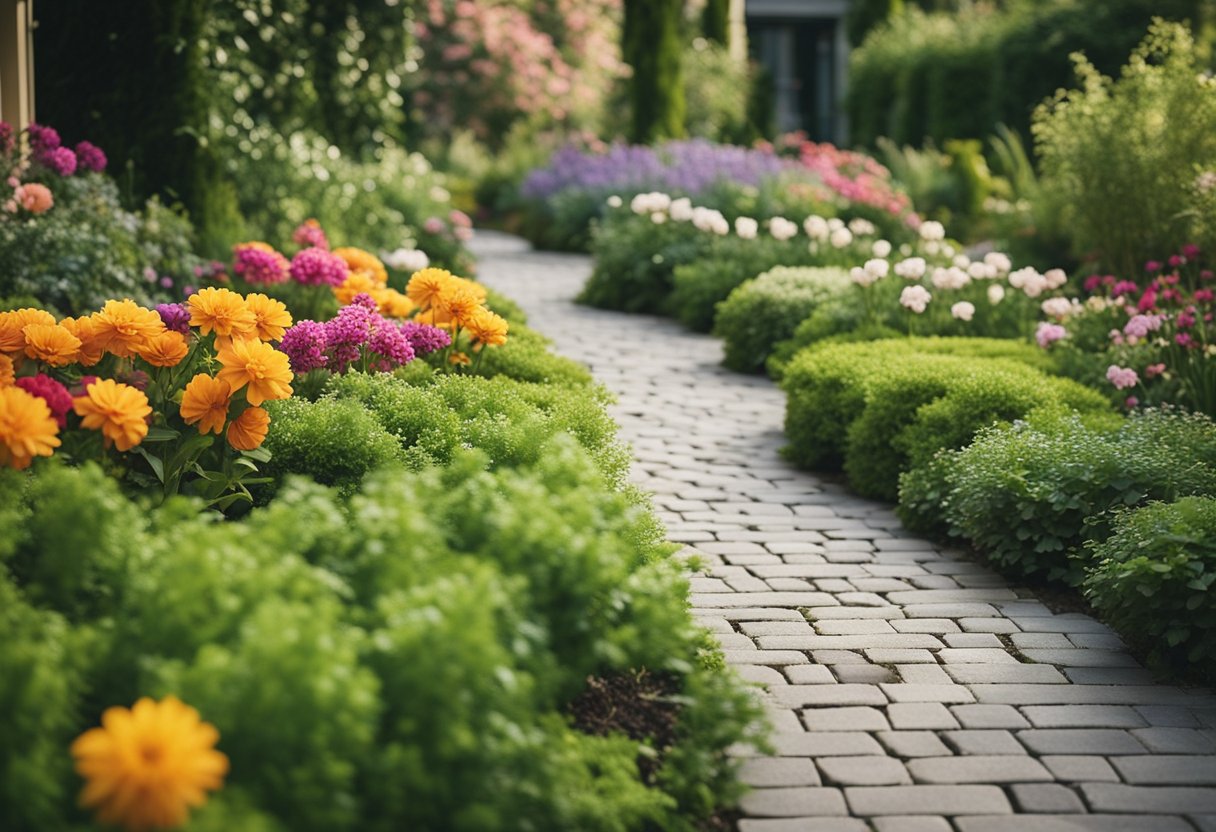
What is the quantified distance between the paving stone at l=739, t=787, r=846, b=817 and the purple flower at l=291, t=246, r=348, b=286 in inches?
175

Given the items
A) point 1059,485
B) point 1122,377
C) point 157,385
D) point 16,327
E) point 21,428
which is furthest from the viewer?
point 1122,377

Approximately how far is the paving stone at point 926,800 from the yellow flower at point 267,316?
2.27 metres

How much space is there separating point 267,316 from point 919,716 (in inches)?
92.7

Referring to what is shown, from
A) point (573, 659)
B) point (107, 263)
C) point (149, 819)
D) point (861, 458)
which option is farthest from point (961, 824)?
point (107, 263)

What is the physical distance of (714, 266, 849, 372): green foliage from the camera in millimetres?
9781

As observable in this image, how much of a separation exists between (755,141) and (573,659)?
17.5 meters

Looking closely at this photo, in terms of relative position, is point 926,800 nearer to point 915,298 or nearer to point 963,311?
point 915,298

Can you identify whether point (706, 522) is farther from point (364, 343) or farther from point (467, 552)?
point (467, 552)

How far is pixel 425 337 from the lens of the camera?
5.88m

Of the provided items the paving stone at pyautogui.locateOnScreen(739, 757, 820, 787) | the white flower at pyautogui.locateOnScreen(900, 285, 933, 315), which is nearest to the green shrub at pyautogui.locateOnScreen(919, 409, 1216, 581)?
the paving stone at pyautogui.locateOnScreen(739, 757, 820, 787)

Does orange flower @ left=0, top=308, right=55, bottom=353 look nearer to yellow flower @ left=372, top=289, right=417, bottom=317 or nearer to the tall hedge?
yellow flower @ left=372, top=289, right=417, bottom=317

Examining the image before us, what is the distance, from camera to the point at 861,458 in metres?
6.75

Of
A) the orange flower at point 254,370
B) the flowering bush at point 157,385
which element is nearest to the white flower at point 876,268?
the flowering bush at point 157,385

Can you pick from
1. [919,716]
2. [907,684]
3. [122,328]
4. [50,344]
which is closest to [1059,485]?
[907,684]
